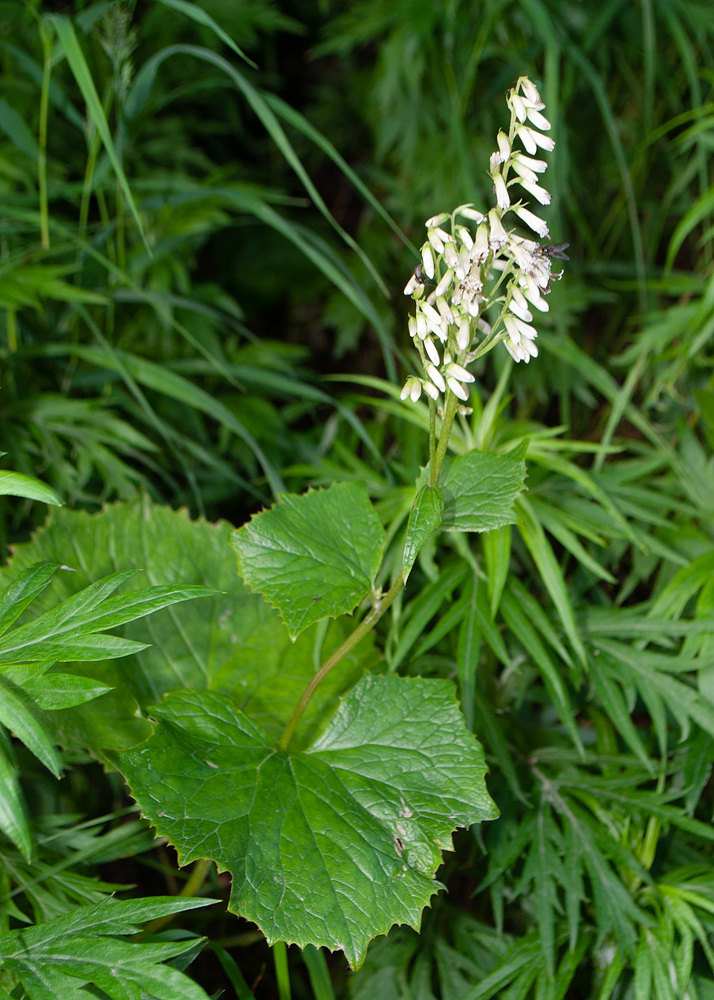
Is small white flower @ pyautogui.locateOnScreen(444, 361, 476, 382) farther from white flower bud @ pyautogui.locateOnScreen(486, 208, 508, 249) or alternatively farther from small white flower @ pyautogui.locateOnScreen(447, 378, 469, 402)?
white flower bud @ pyautogui.locateOnScreen(486, 208, 508, 249)

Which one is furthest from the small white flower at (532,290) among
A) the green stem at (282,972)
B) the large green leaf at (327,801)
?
the green stem at (282,972)

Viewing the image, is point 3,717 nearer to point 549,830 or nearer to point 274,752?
point 274,752

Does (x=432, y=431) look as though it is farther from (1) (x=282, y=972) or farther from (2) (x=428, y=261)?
(1) (x=282, y=972)

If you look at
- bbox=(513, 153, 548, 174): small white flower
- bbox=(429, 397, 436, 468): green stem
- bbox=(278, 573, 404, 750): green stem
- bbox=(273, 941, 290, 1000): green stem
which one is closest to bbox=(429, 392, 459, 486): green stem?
bbox=(429, 397, 436, 468): green stem

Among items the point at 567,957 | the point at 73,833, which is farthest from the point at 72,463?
the point at 567,957

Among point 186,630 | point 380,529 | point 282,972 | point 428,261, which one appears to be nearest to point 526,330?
point 428,261

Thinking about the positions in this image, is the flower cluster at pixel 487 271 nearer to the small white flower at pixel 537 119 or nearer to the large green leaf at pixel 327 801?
the small white flower at pixel 537 119

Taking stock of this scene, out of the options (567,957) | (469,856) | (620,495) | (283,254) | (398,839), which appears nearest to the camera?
(398,839)
